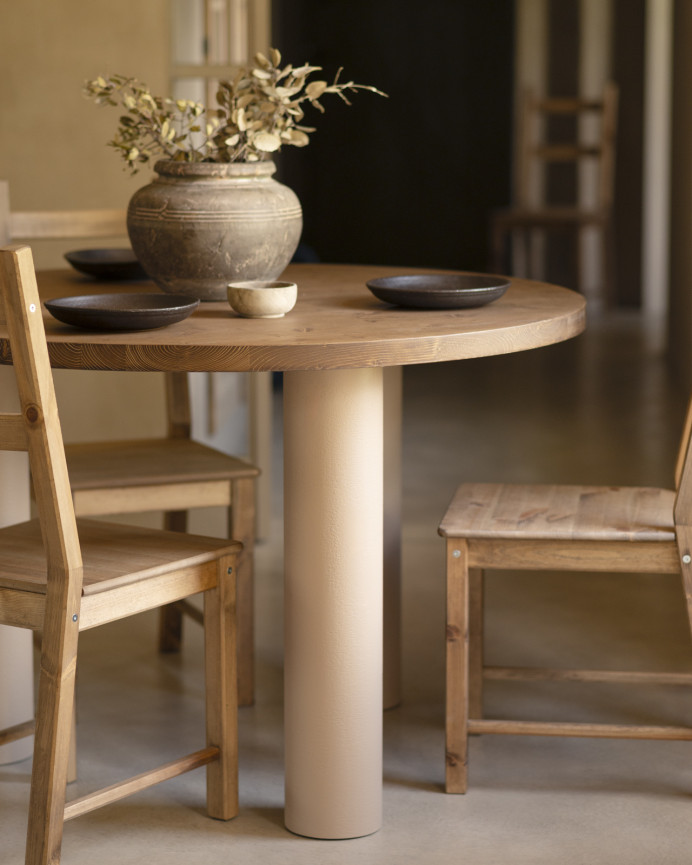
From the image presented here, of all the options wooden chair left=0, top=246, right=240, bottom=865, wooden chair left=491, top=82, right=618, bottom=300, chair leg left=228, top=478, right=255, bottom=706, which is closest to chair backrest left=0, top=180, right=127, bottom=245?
chair leg left=228, top=478, right=255, bottom=706

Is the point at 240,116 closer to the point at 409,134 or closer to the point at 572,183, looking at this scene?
the point at 572,183

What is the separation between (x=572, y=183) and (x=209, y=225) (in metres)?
6.56

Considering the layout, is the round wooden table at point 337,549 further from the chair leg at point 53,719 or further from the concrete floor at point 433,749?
the chair leg at point 53,719

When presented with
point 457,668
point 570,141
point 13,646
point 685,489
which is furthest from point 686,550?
point 570,141

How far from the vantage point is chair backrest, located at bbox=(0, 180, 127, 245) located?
2.58 metres

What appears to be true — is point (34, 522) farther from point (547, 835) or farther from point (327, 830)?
point (547, 835)

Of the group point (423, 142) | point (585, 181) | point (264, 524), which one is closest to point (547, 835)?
point (264, 524)

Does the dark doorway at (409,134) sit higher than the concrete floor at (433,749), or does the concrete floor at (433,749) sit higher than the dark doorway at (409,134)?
the dark doorway at (409,134)

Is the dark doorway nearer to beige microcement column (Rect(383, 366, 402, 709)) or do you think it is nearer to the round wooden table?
beige microcement column (Rect(383, 366, 402, 709))

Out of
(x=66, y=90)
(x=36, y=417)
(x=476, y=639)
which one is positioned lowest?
(x=476, y=639)

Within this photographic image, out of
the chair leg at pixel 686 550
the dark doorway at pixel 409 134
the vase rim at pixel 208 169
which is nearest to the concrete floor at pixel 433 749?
the chair leg at pixel 686 550

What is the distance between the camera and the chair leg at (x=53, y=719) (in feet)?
5.63

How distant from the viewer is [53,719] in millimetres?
1727

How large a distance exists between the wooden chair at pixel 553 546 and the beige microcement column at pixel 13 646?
0.74 metres
